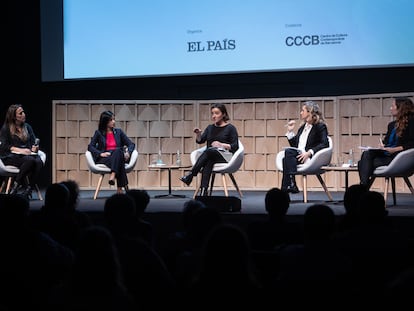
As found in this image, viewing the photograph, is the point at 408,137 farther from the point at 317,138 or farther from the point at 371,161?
the point at 317,138

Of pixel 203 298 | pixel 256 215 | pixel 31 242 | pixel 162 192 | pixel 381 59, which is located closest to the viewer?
pixel 203 298

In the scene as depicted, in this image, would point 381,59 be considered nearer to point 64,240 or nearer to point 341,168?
point 341,168

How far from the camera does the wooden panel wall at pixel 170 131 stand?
8766mm

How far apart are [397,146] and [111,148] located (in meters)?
3.28

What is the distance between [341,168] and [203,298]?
473 cm

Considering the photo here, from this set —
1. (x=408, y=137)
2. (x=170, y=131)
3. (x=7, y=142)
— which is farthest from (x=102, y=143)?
(x=408, y=137)

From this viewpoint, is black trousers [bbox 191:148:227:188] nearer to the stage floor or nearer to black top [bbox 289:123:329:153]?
the stage floor

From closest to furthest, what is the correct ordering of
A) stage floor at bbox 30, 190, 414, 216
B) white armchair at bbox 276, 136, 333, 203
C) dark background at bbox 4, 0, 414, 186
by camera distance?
1. stage floor at bbox 30, 190, 414, 216
2. white armchair at bbox 276, 136, 333, 203
3. dark background at bbox 4, 0, 414, 186

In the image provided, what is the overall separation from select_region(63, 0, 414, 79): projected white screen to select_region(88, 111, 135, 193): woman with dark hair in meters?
1.52

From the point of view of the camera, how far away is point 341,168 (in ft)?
21.0

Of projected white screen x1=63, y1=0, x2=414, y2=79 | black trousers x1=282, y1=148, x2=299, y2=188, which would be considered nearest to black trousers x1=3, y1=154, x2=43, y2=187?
projected white screen x1=63, y1=0, x2=414, y2=79

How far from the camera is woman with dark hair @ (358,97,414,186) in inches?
242

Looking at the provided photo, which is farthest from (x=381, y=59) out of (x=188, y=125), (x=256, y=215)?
(x=256, y=215)

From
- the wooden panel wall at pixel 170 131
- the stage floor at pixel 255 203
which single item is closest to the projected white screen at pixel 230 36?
the wooden panel wall at pixel 170 131
